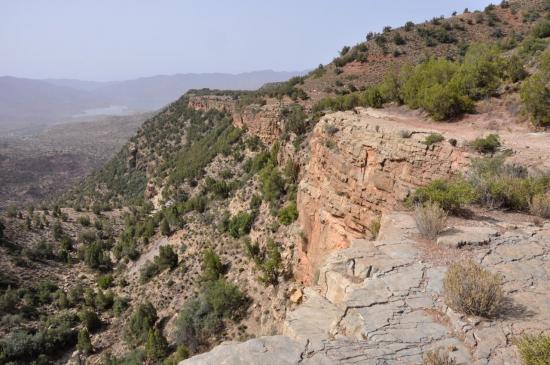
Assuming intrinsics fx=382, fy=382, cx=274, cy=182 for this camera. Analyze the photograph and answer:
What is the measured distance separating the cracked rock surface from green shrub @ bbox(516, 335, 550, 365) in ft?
0.90

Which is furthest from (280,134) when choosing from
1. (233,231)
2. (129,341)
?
(129,341)

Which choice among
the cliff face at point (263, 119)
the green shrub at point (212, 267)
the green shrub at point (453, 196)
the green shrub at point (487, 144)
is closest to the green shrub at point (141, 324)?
the green shrub at point (212, 267)

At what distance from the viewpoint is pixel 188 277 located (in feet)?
71.4

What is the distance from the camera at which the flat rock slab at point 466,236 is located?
268 inches

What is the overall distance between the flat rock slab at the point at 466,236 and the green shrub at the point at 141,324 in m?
16.2

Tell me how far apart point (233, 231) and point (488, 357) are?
1809 centimetres

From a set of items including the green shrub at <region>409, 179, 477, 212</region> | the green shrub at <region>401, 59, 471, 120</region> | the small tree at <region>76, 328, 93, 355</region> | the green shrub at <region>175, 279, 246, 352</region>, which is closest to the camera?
the green shrub at <region>409, 179, 477, 212</region>

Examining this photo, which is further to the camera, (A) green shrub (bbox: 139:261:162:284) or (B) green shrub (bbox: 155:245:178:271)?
(A) green shrub (bbox: 139:261:162:284)

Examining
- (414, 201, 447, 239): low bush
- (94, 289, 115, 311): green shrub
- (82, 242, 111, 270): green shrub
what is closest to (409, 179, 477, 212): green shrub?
(414, 201, 447, 239): low bush

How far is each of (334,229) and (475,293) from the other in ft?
29.8

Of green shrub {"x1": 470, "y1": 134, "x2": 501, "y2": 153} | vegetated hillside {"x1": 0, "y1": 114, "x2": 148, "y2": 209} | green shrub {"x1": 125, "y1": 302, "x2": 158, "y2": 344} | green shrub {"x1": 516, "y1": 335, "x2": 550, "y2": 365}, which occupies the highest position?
green shrub {"x1": 470, "y1": 134, "x2": 501, "y2": 153}

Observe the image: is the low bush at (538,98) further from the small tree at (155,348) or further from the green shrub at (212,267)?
the small tree at (155,348)

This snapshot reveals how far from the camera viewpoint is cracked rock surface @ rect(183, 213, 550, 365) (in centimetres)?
448

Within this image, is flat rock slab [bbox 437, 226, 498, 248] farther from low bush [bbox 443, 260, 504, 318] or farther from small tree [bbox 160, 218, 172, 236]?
small tree [bbox 160, 218, 172, 236]
